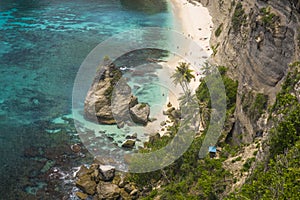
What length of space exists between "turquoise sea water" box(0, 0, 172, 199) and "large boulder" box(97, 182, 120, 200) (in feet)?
13.4

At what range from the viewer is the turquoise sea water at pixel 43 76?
39.0 meters

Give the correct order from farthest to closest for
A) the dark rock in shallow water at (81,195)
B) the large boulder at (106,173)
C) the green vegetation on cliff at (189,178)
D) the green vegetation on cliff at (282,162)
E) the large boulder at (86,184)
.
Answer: the large boulder at (106,173)
the large boulder at (86,184)
the dark rock in shallow water at (81,195)
the green vegetation on cliff at (189,178)
the green vegetation on cliff at (282,162)

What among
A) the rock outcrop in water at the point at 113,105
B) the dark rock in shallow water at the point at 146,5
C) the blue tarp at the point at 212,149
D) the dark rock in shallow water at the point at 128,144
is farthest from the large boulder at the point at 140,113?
the dark rock in shallow water at the point at 146,5

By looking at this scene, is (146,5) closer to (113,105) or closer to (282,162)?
(113,105)

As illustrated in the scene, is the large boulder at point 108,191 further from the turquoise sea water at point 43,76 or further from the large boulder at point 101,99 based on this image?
the large boulder at point 101,99

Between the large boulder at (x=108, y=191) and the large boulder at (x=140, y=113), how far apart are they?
13.4 meters

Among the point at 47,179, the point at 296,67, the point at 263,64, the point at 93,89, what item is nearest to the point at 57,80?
the point at 93,89

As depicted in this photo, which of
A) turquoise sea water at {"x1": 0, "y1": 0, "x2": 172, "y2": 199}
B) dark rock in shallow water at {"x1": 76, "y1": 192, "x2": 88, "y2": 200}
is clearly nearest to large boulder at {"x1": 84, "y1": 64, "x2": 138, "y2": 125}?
turquoise sea water at {"x1": 0, "y1": 0, "x2": 172, "y2": 199}

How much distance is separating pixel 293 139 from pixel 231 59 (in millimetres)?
25142

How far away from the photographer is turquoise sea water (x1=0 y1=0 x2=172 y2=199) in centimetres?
3899

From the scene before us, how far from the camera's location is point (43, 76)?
195 ft

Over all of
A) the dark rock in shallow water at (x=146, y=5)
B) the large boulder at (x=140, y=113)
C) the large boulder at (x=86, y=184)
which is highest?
the dark rock in shallow water at (x=146, y=5)

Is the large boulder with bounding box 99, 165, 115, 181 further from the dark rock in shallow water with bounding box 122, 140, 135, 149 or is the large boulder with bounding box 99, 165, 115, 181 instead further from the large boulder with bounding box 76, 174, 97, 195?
the dark rock in shallow water with bounding box 122, 140, 135, 149

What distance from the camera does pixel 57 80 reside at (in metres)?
58.1
